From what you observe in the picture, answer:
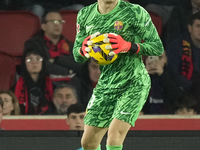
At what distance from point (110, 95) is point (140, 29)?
0.46m

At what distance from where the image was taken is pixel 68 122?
571 cm

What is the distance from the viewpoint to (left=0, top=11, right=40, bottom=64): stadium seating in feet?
19.2

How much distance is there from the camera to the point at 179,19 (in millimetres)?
5801

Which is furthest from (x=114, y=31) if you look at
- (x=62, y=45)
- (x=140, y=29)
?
(x=62, y=45)

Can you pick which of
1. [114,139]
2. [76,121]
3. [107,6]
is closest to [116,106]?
[114,139]

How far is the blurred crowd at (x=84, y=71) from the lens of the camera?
5.72 metres

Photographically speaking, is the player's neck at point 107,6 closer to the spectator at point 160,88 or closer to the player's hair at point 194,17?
the spectator at point 160,88

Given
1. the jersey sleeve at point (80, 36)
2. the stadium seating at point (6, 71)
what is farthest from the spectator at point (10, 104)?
the jersey sleeve at point (80, 36)

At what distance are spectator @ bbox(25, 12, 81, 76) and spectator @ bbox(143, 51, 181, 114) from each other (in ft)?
2.99

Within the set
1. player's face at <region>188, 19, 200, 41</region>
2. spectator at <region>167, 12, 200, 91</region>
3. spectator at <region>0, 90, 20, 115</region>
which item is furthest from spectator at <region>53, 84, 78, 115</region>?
player's face at <region>188, 19, 200, 41</region>

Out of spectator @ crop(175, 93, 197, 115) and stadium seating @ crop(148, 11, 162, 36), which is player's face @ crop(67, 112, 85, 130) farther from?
stadium seating @ crop(148, 11, 162, 36)

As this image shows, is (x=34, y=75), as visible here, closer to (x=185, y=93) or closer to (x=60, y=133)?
(x=60, y=133)

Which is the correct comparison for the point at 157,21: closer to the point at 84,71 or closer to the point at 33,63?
the point at 84,71

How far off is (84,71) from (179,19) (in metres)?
1.28
